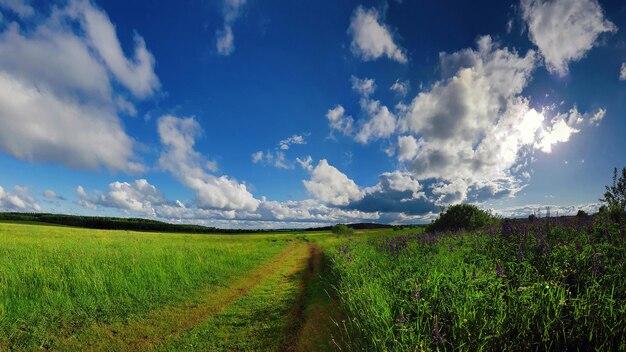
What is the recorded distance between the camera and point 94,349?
6977mm

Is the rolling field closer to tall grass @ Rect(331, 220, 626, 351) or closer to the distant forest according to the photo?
tall grass @ Rect(331, 220, 626, 351)

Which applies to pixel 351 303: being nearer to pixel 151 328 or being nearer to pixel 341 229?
pixel 151 328

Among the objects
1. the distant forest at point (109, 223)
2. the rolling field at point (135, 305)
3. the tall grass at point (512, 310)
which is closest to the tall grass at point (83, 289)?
the rolling field at point (135, 305)

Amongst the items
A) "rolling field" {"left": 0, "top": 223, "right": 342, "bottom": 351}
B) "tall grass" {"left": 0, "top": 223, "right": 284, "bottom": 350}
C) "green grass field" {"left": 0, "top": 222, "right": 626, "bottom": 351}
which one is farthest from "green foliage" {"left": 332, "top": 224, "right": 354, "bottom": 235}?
"tall grass" {"left": 0, "top": 223, "right": 284, "bottom": 350}

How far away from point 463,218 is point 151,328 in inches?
1507

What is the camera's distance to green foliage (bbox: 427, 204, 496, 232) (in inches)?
1421

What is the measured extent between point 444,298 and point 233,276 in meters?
12.0

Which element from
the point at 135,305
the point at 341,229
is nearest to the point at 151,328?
the point at 135,305

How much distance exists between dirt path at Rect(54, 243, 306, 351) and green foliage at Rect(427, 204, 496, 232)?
101 feet

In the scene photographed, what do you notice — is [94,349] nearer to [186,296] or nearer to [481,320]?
[186,296]

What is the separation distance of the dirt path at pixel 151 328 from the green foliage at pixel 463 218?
1217 inches

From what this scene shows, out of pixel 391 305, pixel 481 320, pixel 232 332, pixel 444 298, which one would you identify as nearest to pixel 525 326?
pixel 481 320

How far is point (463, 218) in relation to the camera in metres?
38.0

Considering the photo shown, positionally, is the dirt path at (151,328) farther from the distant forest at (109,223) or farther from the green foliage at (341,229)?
the distant forest at (109,223)
